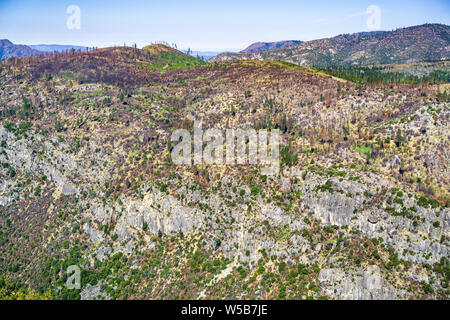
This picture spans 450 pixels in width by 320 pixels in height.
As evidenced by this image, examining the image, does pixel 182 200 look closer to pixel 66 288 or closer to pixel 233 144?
pixel 233 144

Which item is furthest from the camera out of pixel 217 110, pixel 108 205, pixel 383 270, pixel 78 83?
pixel 78 83

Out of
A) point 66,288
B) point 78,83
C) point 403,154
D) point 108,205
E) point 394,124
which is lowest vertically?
point 66,288

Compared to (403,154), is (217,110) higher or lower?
higher

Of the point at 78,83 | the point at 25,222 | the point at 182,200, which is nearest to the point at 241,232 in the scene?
the point at 182,200

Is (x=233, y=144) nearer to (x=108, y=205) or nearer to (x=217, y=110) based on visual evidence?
(x=217, y=110)

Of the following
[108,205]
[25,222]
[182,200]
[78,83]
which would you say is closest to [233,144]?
[182,200]

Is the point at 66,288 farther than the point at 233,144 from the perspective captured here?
No

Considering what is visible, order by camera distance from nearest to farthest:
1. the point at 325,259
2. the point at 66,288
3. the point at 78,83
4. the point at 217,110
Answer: the point at 325,259 → the point at 66,288 → the point at 217,110 → the point at 78,83
